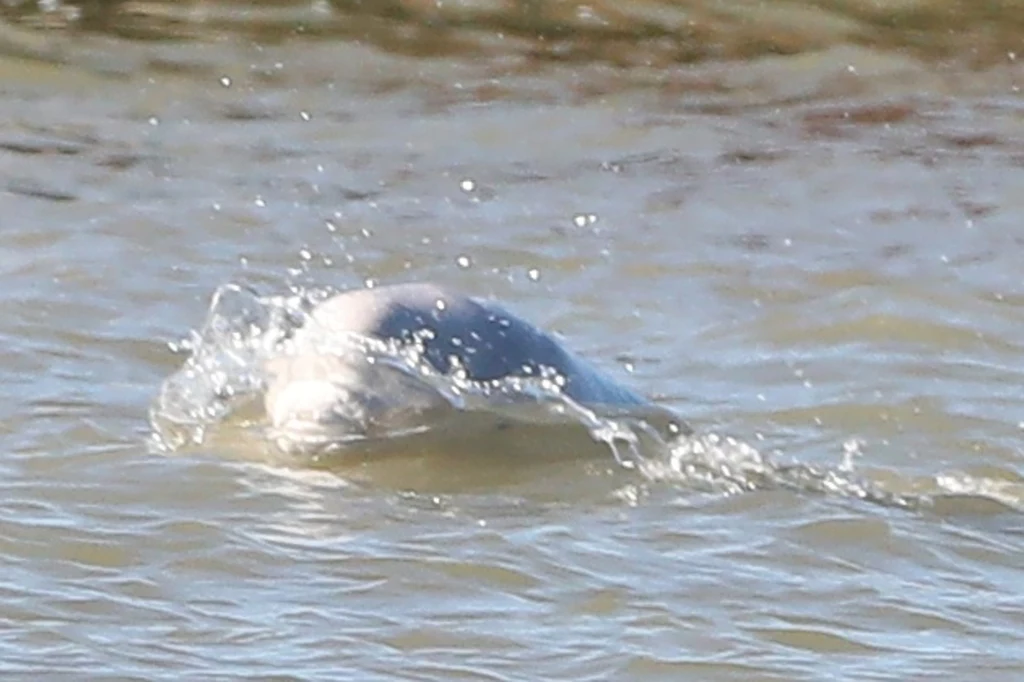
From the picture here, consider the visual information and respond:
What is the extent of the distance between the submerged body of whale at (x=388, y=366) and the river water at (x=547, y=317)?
0.39 feet

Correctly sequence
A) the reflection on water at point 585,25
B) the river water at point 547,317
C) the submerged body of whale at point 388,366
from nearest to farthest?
the river water at point 547,317, the submerged body of whale at point 388,366, the reflection on water at point 585,25

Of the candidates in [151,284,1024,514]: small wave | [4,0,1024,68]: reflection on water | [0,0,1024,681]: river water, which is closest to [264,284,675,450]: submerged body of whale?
[151,284,1024,514]: small wave

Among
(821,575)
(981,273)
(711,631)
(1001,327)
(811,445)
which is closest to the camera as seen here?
(711,631)

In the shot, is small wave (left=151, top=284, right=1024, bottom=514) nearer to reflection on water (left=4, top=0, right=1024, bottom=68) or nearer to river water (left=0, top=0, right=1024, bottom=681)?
river water (left=0, top=0, right=1024, bottom=681)

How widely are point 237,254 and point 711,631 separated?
12.1 feet

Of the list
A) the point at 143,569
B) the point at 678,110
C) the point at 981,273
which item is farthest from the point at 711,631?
the point at 678,110

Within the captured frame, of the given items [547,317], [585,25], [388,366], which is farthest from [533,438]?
[585,25]

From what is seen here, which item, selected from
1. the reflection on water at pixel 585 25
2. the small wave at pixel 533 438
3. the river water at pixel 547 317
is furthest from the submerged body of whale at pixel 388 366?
the reflection on water at pixel 585 25

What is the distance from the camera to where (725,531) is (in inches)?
210

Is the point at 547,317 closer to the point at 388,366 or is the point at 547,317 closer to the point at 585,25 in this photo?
the point at 388,366

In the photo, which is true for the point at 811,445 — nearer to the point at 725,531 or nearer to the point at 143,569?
the point at 725,531

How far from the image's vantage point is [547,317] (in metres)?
7.43

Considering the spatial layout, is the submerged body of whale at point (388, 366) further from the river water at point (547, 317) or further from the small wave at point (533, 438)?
the river water at point (547, 317)

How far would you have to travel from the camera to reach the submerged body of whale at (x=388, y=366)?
5.64 metres
